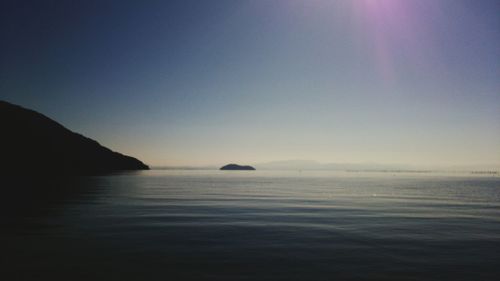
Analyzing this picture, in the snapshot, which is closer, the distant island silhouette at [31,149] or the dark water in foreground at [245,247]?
the dark water in foreground at [245,247]

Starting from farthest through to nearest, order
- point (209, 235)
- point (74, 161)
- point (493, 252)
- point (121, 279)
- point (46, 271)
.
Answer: point (74, 161), point (209, 235), point (493, 252), point (46, 271), point (121, 279)

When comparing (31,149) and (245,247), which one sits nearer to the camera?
(245,247)

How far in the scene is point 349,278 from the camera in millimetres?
9305

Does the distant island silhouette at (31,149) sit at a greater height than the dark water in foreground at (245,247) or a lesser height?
greater

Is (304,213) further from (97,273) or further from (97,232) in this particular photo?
(97,273)

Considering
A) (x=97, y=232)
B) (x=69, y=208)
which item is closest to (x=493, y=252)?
(x=97, y=232)

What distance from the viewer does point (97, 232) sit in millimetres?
16031

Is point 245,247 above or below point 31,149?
below

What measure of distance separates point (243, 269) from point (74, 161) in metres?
212

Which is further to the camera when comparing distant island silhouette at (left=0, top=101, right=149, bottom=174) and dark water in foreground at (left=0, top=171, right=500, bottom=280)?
distant island silhouette at (left=0, top=101, right=149, bottom=174)

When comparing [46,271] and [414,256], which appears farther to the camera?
[414,256]

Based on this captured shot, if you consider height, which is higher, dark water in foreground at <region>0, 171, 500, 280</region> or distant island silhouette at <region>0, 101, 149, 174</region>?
distant island silhouette at <region>0, 101, 149, 174</region>

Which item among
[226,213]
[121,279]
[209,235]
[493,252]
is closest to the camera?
[121,279]

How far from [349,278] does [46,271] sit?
35.0ft
